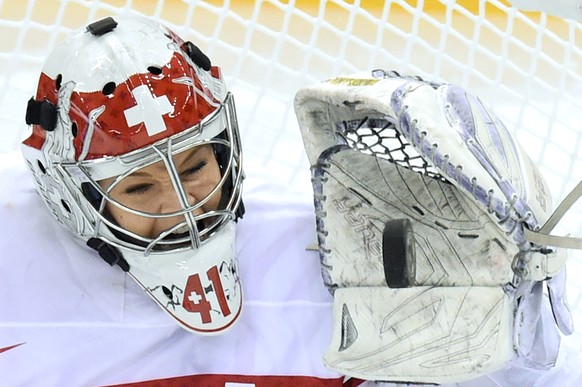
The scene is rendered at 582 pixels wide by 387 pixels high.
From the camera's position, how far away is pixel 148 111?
1.12 metres

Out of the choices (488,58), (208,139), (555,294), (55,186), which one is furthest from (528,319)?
(488,58)

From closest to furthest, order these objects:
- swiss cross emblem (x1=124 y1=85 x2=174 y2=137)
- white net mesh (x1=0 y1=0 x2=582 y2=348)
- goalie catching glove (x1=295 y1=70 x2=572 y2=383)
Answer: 1. goalie catching glove (x1=295 y1=70 x2=572 y2=383)
2. swiss cross emblem (x1=124 y1=85 x2=174 y2=137)
3. white net mesh (x1=0 y1=0 x2=582 y2=348)

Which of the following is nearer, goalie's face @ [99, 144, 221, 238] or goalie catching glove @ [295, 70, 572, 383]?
goalie catching glove @ [295, 70, 572, 383]

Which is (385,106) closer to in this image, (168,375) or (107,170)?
(107,170)

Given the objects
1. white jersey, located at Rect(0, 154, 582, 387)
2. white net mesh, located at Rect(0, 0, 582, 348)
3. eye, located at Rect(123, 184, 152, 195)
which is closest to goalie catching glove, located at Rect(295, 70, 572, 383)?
white jersey, located at Rect(0, 154, 582, 387)

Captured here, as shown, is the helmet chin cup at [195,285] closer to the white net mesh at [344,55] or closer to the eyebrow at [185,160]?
the eyebrow at [185,160]

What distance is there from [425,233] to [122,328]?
403 mm

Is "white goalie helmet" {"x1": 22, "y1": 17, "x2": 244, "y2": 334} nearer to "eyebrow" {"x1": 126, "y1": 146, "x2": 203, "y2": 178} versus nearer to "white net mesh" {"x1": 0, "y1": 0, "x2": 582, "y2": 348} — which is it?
"eyebrow" {"x1": 126, "y1": 146, "x2": 203, "y2": 178}

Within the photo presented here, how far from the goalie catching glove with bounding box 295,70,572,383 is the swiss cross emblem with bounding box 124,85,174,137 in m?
0.16

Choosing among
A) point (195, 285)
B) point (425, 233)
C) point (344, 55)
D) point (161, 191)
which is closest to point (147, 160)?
point (161, 191)

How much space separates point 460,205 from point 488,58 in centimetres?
99

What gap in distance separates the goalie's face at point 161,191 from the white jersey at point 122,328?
10cm

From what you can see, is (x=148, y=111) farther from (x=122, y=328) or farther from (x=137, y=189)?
(x=122, y=328)

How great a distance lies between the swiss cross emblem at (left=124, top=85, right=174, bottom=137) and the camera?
1115 mm
